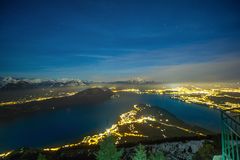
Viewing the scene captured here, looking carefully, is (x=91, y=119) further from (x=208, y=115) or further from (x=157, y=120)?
(x=208, y=115)

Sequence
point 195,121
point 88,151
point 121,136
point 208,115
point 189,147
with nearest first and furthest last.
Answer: point 189,147 < point 88,151 < point 121,136 < point 195,121 < point 208,115

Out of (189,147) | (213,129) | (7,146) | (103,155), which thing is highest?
(103,155)

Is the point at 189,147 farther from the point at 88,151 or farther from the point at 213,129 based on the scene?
the point at 213,129

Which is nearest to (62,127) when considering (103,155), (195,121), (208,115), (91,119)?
(91,119)

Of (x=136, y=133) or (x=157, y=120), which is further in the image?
(x=157, y=120)

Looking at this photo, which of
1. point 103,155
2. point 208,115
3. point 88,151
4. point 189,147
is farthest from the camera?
point 208,115

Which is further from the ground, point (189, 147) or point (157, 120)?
point (189, 147)

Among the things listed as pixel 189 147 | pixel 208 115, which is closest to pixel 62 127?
pixel 208 115

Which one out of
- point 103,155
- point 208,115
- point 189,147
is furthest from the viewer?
point 208,115

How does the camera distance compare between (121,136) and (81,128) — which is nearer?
(121,136)
